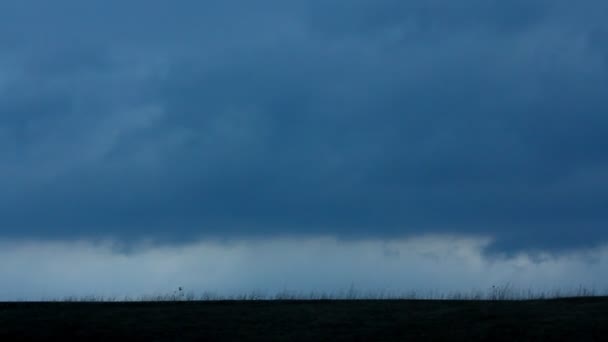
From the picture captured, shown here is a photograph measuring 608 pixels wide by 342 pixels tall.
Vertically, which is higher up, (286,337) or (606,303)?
(606,303)

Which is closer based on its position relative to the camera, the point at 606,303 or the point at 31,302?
the point at 606,303

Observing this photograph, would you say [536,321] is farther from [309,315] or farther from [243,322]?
[243,322]

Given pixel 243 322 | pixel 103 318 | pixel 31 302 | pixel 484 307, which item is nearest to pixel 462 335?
pixel 484 307

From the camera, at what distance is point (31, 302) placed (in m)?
29.5

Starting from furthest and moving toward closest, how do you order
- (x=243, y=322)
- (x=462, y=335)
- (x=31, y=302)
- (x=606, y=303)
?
(x=31, y=302)
(x=606, y=303)
(x=243, y=322)
(x=462, y=335)

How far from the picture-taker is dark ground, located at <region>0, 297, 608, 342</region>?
23703 millimetres

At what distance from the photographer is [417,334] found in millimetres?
23703

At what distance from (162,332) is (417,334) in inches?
283

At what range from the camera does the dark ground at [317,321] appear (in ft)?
77.8

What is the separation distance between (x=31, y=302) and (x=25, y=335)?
560 cm

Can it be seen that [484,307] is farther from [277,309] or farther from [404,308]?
[277,309]

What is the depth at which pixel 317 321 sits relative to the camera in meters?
25.7

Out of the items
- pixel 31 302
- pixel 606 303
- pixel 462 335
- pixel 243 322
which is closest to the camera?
pixel 462 335

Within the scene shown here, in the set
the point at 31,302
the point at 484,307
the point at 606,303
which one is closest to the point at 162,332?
the point at 31,302
